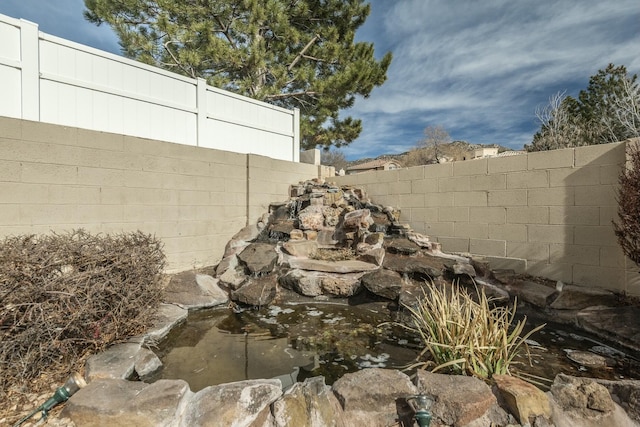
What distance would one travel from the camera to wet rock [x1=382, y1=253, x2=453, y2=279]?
4066 millimetres

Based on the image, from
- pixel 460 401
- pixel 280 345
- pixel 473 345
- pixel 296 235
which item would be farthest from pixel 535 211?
pixel 280 345

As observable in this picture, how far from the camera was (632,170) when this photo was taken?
2.98 meters

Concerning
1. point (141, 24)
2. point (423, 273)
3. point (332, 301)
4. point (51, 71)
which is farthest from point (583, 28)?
point (141, 24)

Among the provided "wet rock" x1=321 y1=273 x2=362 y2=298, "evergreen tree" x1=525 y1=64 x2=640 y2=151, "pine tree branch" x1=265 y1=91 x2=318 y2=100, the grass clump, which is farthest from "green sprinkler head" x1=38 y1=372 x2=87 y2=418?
"evergreen tree" x1=525 y1=64 x2=640 y2=151

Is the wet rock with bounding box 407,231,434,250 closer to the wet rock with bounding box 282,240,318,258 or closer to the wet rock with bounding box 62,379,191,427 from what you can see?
the wet rock with bounding box 282,240,318,258

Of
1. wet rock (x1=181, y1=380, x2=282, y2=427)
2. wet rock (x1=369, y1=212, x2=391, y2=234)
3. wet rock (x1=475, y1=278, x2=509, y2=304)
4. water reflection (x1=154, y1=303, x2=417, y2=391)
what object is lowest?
water reflection (x1=154, y1=303, x2=417, y2=391)

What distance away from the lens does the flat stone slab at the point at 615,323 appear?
2709 mm

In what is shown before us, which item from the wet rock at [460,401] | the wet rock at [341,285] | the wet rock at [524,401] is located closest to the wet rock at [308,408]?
the wet rock at [460,401]

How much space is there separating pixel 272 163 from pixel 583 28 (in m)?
8.77

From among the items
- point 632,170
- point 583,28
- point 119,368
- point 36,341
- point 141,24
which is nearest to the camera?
point 36,341

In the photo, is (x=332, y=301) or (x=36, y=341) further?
(x=332, y=301)

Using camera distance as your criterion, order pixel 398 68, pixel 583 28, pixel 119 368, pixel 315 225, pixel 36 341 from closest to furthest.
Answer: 1. pixel 36 341
2. pixel 119 368
3. pixel 315 225
4. pixel 583 28
5. pixel 398 68

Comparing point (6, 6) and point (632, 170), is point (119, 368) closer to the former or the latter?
point (632, 170)

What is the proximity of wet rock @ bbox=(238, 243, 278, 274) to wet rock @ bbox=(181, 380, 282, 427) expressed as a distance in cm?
264
